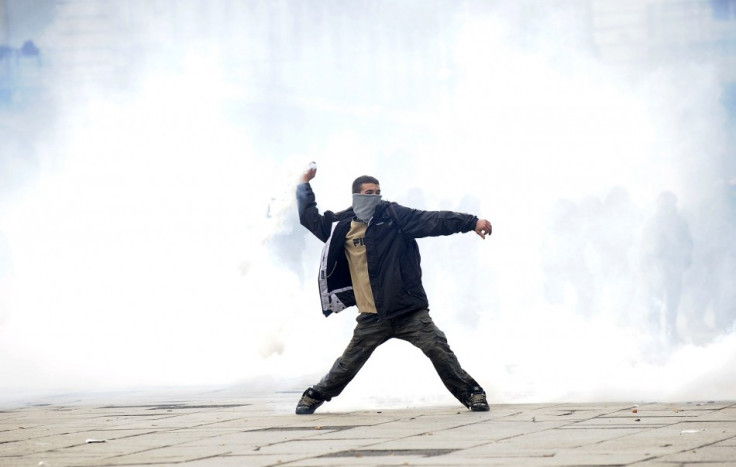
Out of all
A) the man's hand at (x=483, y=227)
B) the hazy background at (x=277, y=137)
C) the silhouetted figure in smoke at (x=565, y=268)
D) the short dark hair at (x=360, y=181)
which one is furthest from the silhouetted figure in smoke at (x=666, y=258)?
the man's hand at (x=483, y=227)

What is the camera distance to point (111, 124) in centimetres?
2373

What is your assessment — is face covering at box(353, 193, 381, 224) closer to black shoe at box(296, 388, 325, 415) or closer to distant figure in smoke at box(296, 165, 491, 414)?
distant figure in smoke at box(296, 165, 491, 414)

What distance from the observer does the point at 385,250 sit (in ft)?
29.1

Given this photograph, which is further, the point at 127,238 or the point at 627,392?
the point at 127,238

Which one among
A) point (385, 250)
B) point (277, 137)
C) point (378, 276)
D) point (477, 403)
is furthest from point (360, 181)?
point (277, 137)

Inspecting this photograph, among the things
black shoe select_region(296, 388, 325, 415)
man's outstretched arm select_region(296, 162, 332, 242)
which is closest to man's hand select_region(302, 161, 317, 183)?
man's outstretched arm select_region(296, 162, 332, 242)

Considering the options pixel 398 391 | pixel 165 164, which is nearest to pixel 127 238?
pixel 165 164

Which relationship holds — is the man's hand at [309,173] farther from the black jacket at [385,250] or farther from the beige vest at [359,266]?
the beige vest at [359,266]

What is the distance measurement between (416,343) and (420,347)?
1.9 inches

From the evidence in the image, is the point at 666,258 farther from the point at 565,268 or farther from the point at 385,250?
the point at 385,250

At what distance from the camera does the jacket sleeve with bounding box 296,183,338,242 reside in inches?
360

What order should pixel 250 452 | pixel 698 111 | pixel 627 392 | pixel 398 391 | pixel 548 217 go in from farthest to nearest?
pixel 548 217, pixel 698 111, pixel 398 391, pixel 627 392, pixel 250 452

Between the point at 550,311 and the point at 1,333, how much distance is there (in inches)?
512

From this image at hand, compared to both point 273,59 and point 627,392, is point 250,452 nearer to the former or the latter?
point 627,392
